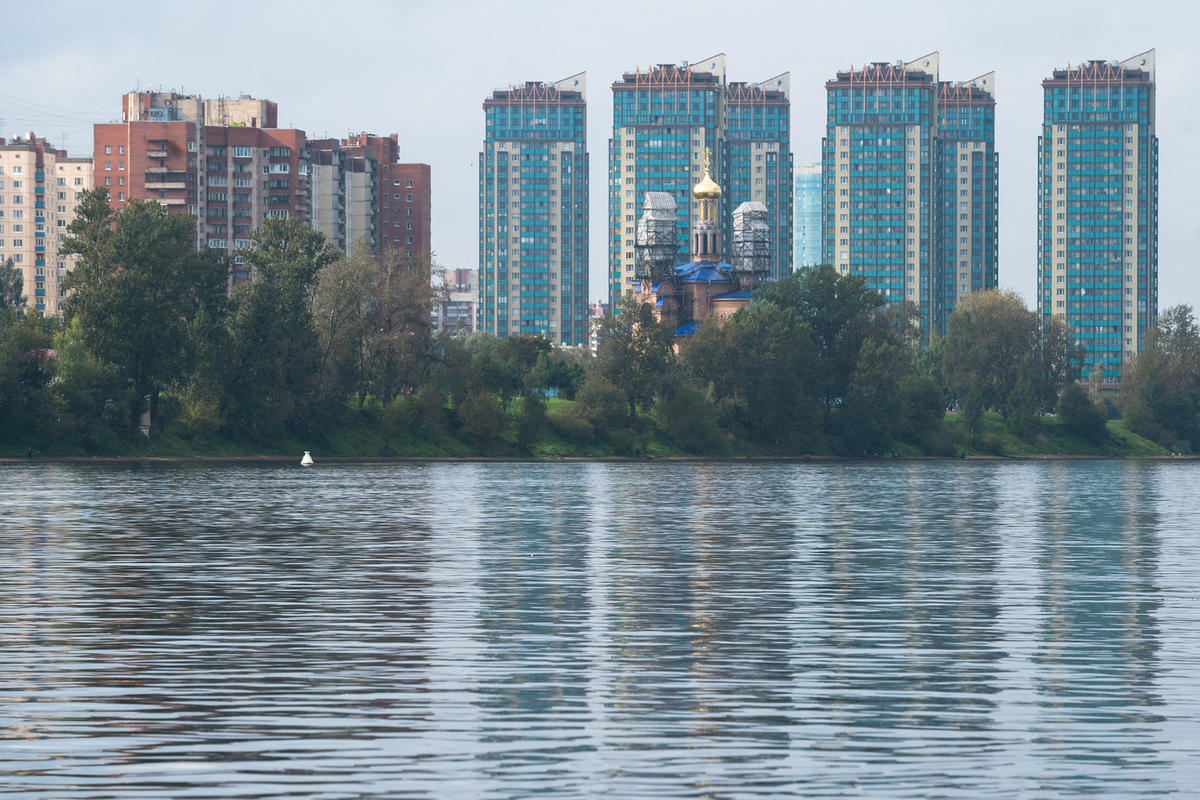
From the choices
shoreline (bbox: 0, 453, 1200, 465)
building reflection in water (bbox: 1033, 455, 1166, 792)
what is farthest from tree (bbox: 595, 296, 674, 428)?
building reflection in water (bbox: 1033, 455, 1166, 792)

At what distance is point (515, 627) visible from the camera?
88.4ft

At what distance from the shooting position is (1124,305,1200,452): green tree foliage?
600ft

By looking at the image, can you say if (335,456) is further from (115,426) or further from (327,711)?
(327,711)

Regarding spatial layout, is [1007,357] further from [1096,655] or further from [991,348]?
[1096,655]

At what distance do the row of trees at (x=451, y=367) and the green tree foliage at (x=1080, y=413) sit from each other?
0.23 metres

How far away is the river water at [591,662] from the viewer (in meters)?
15.5

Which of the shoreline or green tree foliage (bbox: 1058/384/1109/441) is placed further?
green tree foliage (bbox: 1058/384/1109/441)

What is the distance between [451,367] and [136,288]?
28.1m

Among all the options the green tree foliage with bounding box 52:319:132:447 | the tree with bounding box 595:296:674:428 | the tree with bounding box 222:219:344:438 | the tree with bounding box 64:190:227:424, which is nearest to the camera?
the green tree foliage with bounding box 52:319:132:447

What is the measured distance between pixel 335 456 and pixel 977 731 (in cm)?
11678

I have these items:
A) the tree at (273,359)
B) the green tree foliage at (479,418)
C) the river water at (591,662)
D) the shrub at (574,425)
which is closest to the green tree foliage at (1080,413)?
the shrub at (574,425)

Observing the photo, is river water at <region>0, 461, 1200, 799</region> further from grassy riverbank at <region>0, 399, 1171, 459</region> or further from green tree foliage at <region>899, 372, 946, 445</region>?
green tree foliage at <region>899, 372, 946, 445</region>

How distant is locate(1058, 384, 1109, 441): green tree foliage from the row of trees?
0.23m

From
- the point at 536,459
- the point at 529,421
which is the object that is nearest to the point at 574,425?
the point at 529,421
